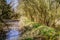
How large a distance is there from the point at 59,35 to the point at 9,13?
804 mm

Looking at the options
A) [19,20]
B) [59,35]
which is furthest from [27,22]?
[59,35]

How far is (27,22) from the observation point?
2.43m

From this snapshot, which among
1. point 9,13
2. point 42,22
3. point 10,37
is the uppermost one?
point 9,13

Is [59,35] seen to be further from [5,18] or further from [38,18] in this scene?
[5,18]

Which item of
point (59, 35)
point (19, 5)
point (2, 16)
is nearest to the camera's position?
point (59, 35)

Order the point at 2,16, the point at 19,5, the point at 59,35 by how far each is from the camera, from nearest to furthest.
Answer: the point at 59,35 → the point at 2,16 → the point at 19,5

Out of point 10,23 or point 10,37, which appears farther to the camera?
point 10,23

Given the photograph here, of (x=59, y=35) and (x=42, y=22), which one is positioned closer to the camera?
(x=59, y=35)

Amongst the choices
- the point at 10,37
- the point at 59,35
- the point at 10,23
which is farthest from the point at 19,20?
the point at 59,35

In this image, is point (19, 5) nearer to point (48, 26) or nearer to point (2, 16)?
point (2, 16)

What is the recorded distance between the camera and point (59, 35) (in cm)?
220

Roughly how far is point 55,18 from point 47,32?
1.00ft

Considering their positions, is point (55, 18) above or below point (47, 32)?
above

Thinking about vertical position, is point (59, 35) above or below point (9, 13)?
below
